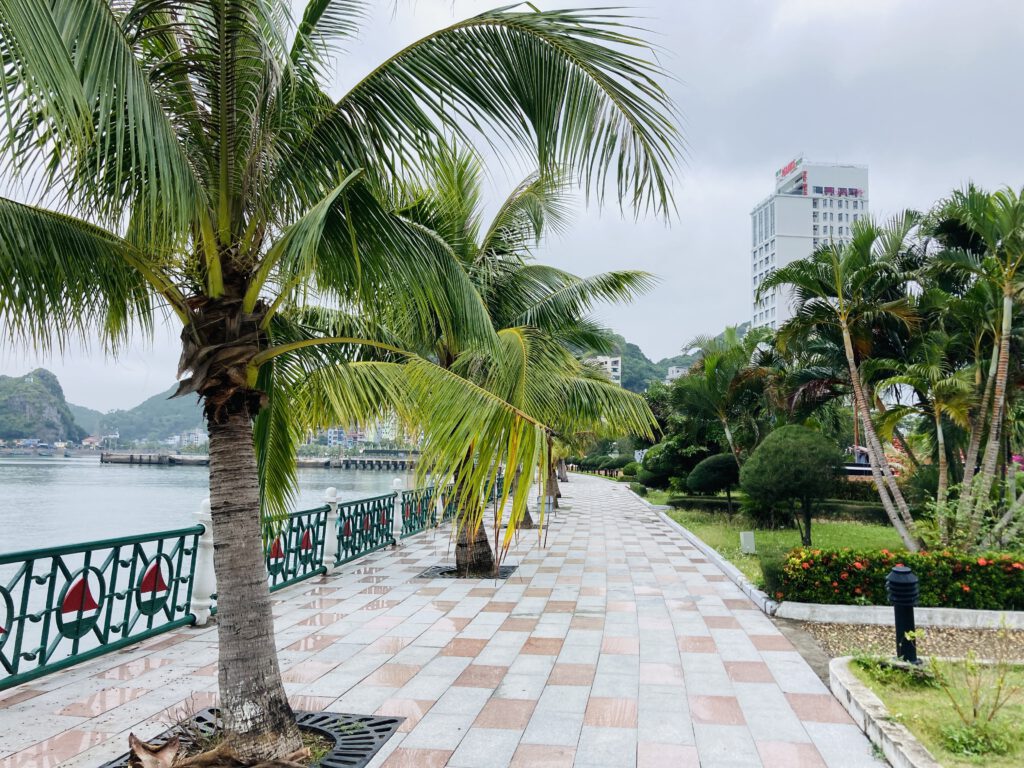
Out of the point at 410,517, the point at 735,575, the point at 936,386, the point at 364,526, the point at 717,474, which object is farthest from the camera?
the point at 717,474

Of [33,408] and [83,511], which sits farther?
[33,408]

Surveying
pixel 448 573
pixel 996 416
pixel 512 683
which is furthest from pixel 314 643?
pixel 996 416

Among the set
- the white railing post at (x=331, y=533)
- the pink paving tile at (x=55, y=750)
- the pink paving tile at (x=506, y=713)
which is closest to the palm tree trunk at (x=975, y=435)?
the pink paving tile at (x=506, y=713)

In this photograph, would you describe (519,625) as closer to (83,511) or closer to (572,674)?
(572,674)

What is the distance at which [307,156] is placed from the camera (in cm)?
371

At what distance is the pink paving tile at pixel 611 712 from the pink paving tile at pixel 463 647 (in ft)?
4.84

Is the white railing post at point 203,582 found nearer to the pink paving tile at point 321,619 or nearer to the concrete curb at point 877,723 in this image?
the pink paving tile at point 321,619

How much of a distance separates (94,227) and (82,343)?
88 cm

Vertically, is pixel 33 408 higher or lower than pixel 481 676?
higher

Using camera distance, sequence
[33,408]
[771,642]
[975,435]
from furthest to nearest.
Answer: [33,408] < [975,435] < [771,642]

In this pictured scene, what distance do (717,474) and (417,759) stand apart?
53.0 feet

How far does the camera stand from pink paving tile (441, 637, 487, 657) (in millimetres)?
5828


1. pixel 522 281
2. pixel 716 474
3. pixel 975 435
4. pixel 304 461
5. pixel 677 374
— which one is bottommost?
pixel 304 461

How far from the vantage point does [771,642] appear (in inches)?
241
